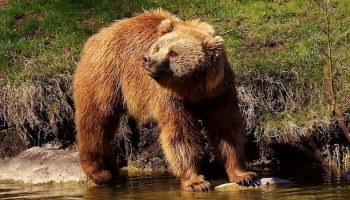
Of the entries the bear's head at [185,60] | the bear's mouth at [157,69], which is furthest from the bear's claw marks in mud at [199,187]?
the bear's mouth at [157,69]

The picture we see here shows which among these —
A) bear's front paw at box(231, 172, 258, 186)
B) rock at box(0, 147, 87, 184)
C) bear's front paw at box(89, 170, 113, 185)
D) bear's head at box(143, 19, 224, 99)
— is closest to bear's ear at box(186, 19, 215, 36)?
bear's head at box(143, 19, 224, 99)

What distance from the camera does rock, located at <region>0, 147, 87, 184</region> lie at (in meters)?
9.60

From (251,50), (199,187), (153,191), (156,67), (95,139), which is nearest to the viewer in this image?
(156,67)

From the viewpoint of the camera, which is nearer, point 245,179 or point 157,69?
point 157,69

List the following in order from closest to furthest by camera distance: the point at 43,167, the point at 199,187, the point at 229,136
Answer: the point at 199,187, the point at 229,136, the point at 43,167

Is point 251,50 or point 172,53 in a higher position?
point 251,50

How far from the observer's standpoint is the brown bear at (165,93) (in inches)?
300

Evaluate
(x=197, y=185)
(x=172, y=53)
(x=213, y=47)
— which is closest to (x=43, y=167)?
(x=197, y=185)

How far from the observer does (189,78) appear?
7570 millimetres

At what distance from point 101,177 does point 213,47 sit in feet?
8.42

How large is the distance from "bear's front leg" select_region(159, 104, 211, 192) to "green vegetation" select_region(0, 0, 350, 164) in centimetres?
174

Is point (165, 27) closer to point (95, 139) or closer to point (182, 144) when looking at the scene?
point (182, 144)

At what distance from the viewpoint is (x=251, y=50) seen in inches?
456

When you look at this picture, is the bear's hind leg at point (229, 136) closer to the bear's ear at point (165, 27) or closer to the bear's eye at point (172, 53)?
the bear's eye at point (172, 53)
